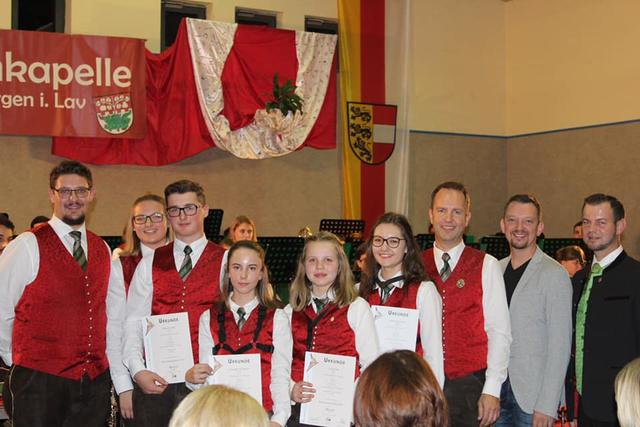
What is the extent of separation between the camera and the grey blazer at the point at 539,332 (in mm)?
3999

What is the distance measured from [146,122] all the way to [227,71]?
1486 millimetres

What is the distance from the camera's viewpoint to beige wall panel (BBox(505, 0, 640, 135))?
1349 cm

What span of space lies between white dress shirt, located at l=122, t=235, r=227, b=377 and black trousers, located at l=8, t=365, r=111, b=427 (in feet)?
0.85

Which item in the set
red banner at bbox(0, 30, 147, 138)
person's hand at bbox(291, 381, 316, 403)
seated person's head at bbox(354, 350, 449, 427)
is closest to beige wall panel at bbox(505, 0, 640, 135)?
red banner at bbox(0, 30, 147, 138)

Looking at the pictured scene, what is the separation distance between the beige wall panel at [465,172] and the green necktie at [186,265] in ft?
35.9

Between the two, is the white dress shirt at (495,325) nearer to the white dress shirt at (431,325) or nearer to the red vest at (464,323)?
the red vest at (464,323)

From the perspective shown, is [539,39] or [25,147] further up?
[539,39]

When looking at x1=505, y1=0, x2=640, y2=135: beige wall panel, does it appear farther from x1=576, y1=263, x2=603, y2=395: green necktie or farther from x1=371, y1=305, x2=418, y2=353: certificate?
Answer: x1=371, y1=305, x2=418, y2=353: certificate

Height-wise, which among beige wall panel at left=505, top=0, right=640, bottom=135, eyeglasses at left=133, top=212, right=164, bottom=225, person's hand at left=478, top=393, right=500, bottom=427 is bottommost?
person's hand at left=478, top=393, right=500, bottom=427

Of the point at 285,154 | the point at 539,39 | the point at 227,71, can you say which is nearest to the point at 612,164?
the point at 539,39

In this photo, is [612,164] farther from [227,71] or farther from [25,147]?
[25,147]

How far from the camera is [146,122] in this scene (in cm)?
1190

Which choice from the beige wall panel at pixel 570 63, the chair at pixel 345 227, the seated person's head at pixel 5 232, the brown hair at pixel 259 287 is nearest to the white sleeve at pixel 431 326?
the brown hair at pixel 259 287

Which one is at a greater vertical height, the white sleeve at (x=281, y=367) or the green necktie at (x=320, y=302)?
the green necktie at (x=320, y=302)
